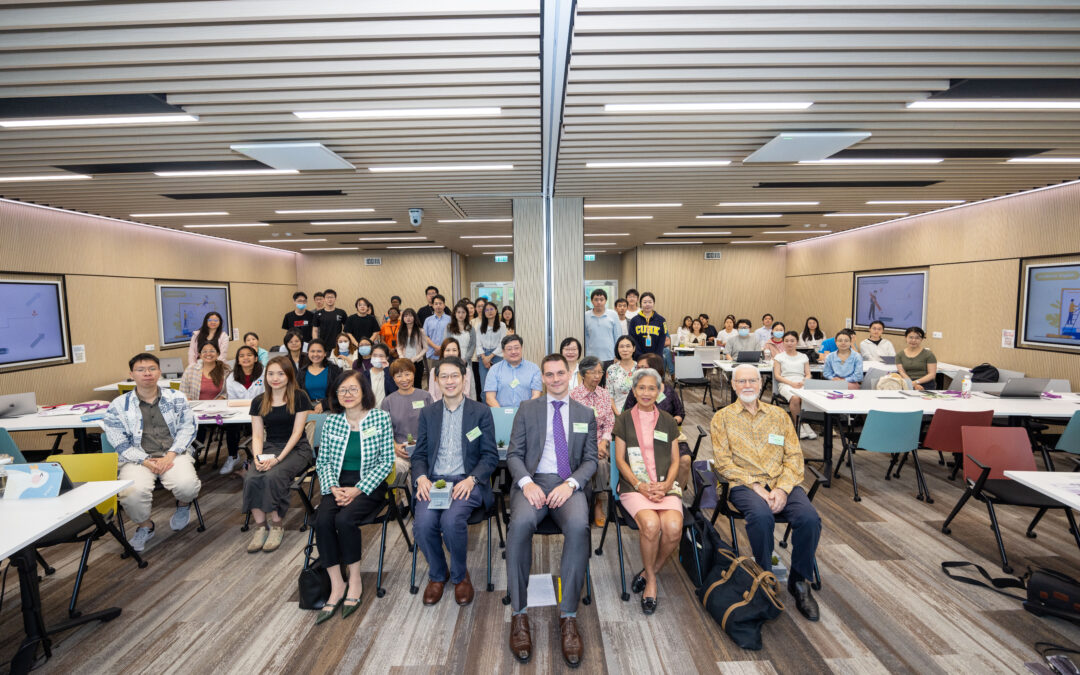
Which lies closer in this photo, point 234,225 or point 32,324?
point 32,324

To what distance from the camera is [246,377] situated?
5.25 m

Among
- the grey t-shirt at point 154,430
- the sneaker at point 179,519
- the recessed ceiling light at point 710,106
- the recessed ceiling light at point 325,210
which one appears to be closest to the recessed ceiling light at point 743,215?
the recessed ceiling light at point 710,106

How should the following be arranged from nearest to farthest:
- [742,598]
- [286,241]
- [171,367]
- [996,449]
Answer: [742,598] < [996,449] < [171,367] < [286,241]

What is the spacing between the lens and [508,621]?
2885mm

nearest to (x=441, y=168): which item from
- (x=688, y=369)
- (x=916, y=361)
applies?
(x=688, y=369)

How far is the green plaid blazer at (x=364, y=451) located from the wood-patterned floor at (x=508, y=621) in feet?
2.44

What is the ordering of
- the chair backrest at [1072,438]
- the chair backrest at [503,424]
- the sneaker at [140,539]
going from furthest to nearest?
the chair backrest at [1072,438], the chair backrest at [503,424], the sneaker at [140,539]

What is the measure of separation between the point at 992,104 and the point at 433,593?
526 centimetres

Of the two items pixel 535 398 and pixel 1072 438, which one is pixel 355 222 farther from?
pixel 1072 438

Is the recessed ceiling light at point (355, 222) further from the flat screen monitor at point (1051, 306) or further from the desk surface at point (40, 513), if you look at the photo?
the flat screen monitor at point (1051, 306)

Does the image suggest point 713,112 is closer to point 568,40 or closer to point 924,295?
point 568,40

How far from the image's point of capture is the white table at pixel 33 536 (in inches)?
93.0

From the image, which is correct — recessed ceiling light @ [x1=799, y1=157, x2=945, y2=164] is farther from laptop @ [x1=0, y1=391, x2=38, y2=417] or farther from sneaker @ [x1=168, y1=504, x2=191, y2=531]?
laptop @ [x1=0, y1=391, x2=38, y2=417]

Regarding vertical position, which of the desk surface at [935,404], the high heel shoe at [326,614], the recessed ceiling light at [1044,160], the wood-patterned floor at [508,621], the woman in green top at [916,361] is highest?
the recessed ceiling light at [1044,160]
